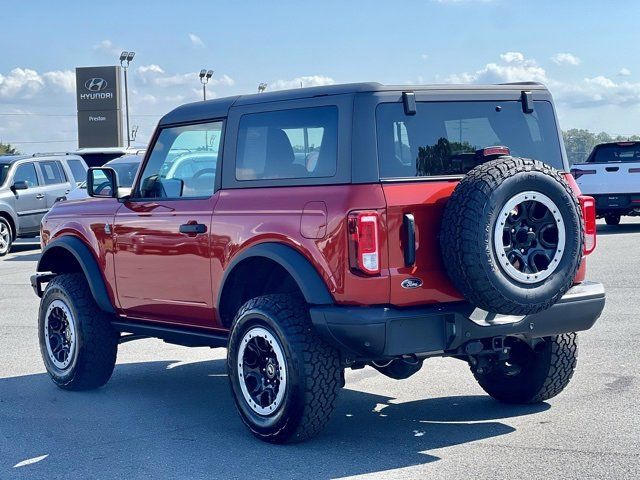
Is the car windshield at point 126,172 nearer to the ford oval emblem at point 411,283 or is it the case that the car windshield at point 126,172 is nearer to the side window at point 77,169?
the side window at point 77,169

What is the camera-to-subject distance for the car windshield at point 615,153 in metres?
22.6

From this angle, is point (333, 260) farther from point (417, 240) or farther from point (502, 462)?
point (502, 462)

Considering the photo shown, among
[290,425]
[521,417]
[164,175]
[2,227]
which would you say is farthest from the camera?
[2,227]

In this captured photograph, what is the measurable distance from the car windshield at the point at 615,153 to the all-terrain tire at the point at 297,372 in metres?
17.7

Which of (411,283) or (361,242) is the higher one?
(361,242)

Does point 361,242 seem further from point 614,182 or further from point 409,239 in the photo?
point 614,182

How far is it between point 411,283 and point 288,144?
1.20 m

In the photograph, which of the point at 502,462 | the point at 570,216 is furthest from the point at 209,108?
the point at 502,462

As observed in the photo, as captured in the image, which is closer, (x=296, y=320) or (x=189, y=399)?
(x=296, y=320)

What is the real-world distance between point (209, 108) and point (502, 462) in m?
2.91

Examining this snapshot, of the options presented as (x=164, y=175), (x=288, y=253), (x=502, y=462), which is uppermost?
(x=164, y=175)

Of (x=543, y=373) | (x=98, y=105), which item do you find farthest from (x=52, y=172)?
(x=98, y=105)

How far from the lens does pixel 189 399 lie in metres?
7.47

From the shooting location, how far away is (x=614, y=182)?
21906 mm
